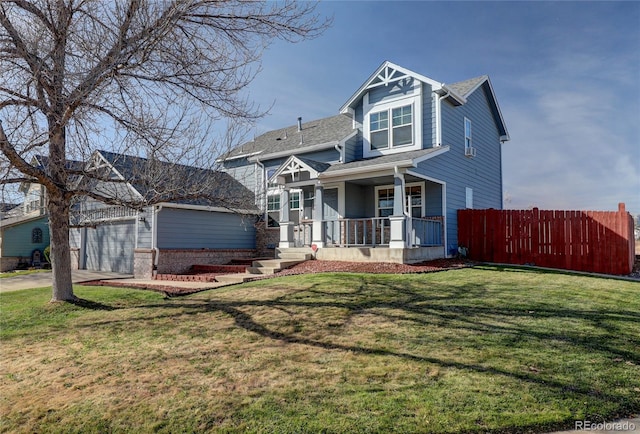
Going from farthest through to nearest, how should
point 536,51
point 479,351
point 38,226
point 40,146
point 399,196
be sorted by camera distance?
1. point 38,226
2. point 536,51
3. point 399,196
4. point 40,146
5. point 479,351

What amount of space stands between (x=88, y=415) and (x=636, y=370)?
5725 millimetres

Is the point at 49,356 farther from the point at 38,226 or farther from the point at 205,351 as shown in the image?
the point at 38,226

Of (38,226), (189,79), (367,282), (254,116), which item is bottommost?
(367,282)

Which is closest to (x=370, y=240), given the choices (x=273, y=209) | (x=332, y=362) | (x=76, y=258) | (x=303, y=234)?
(x=303, y=234)

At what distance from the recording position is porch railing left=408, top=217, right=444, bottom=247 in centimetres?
1352

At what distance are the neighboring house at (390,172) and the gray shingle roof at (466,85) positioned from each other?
4cm

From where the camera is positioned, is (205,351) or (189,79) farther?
(189,79)

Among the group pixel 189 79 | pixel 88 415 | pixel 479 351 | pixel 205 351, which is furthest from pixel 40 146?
pixel 479 351

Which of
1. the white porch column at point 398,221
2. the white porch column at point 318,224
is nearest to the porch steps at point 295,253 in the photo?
the white porch column at point 318,224

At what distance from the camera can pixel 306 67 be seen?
9633mm

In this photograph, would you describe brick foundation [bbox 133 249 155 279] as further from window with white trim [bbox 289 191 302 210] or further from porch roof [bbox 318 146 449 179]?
porch roof [bbox 318 146 449 179]

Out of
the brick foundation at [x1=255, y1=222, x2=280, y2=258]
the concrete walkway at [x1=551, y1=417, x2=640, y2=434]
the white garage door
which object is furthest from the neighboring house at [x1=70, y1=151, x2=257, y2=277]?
the concrete walkway at [x1=551, y1=417, x2=640, y2=434]

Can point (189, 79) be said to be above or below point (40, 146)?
above

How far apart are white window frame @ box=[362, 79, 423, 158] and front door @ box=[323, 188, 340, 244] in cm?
202
